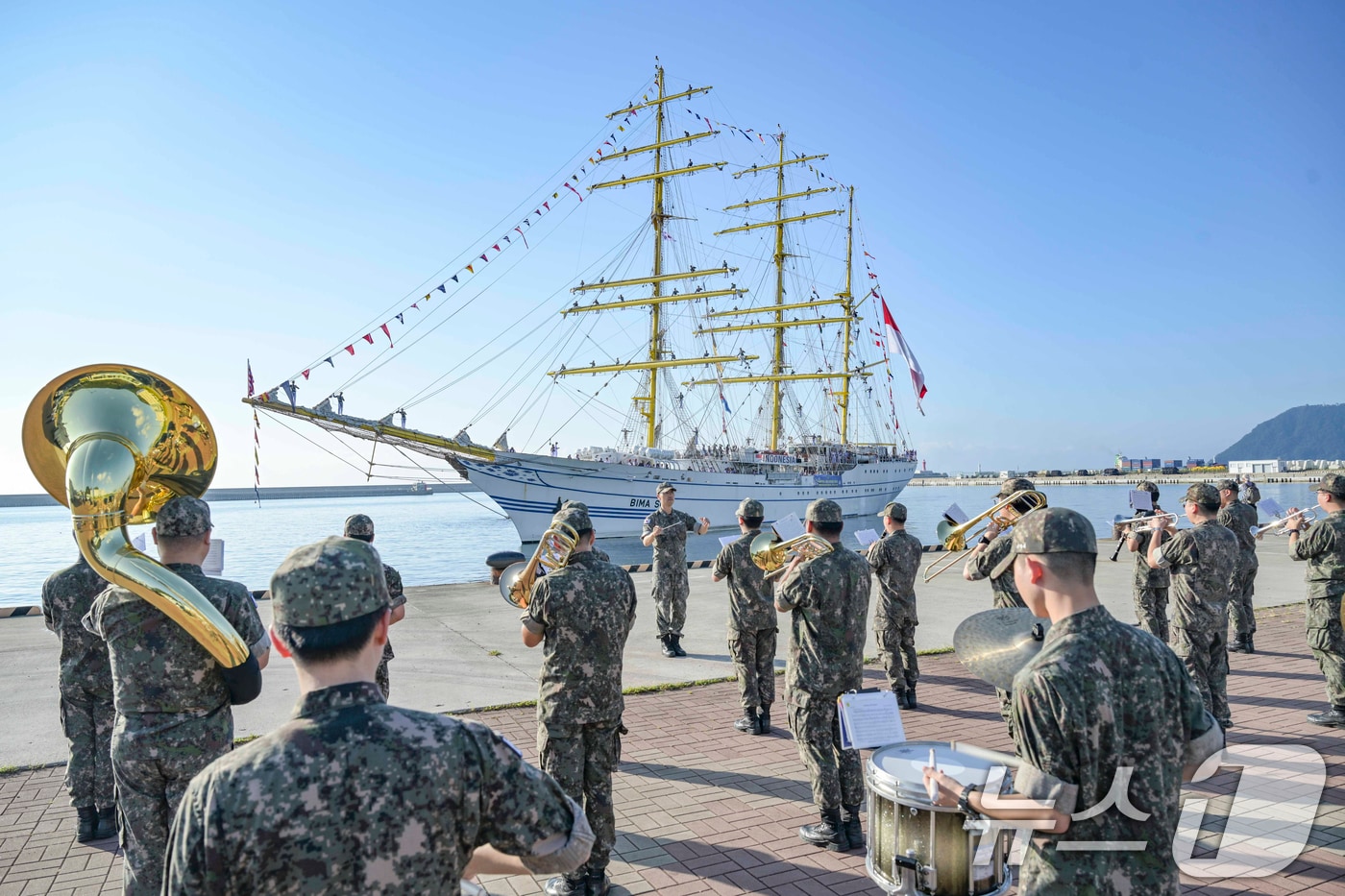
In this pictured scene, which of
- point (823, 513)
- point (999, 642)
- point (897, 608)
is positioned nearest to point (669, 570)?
point (897, 608)

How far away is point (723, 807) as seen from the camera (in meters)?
5.38

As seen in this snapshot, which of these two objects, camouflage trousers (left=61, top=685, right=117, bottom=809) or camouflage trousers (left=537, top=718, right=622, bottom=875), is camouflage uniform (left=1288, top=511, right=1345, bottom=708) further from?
camouflage trousers (left=61, top=685, right=117, bottom=809)

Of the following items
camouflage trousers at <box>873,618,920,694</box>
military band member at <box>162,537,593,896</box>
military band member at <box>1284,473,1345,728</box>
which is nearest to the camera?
military band member at <box>162,537,593,896</box>

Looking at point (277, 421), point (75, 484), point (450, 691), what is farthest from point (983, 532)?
point (277, 421)

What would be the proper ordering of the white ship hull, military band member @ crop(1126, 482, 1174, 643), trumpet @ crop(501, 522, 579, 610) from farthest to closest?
the white ship hull
military band member @ crop(1126, 482, 1174, 643)
trumpet @ crop(501, 522, 579, 610)

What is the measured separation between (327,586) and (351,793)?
0.47 meters

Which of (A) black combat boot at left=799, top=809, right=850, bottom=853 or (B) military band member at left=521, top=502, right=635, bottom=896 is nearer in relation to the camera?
(B) military band member at left=521, top=502, right=635, bottom=896

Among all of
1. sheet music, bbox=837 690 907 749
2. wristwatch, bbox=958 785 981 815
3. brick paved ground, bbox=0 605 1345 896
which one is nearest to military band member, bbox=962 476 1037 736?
brick paved ground, bbox=0 605 1345 896

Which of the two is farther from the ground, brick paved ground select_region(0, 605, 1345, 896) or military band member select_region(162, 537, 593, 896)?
military band member select_region(162, 537, 593, 896)

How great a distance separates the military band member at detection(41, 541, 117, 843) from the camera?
485 centimetres

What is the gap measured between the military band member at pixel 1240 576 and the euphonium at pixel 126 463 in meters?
10.0

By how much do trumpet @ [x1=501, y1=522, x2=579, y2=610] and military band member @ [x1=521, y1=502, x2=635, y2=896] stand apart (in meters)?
0.05

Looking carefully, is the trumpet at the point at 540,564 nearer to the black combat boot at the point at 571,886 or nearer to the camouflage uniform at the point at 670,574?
the black combat boot at the point at 571,886

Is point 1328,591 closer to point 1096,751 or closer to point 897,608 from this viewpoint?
point 897,608
